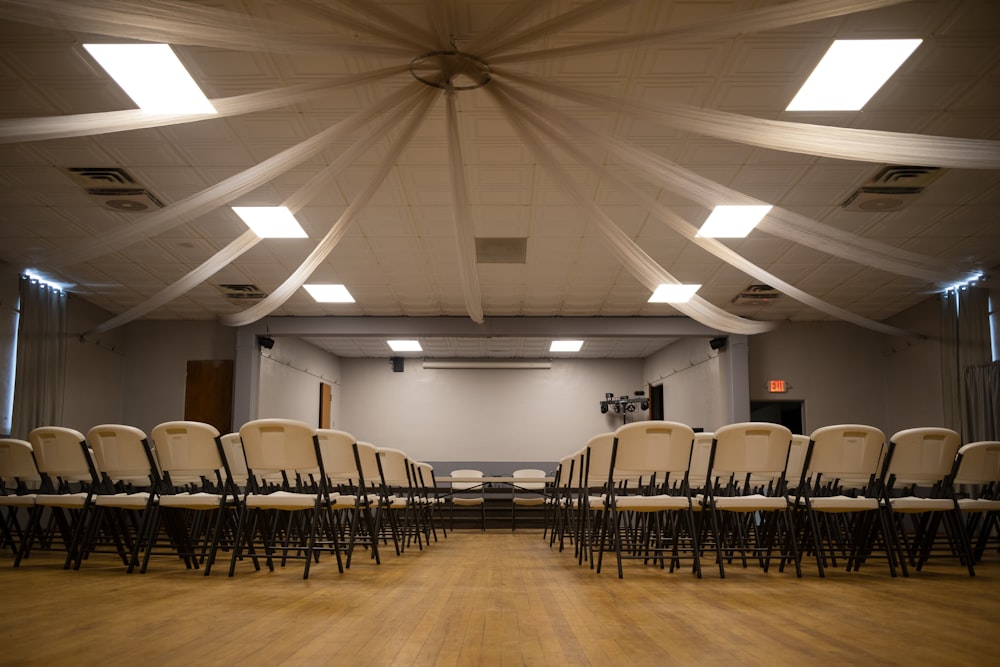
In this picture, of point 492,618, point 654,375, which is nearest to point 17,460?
point 492,618

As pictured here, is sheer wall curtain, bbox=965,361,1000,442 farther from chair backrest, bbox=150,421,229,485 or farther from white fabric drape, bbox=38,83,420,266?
chair backrest, bbox=150,421,229,485

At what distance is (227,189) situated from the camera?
18.5 feet

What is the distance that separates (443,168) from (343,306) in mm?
5758

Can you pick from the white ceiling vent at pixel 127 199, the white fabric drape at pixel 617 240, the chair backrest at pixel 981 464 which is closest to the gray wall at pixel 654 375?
the white ceiling vent at pixel 127 199

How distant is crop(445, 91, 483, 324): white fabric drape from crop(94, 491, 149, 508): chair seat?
296 centimetres

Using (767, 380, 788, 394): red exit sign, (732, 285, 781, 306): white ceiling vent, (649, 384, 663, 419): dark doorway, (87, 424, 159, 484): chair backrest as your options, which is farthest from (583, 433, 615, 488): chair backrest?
(649, 384, 663, 419): dark doorway

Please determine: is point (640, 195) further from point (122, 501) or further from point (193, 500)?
point (122, 501)

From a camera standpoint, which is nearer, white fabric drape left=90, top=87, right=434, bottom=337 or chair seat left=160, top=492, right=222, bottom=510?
chair seat left=160, top=492, right=222, bottom=510

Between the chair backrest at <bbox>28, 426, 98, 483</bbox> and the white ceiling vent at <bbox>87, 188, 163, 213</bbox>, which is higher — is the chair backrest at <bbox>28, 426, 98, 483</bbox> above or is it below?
below

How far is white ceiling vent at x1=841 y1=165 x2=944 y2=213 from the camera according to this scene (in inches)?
272

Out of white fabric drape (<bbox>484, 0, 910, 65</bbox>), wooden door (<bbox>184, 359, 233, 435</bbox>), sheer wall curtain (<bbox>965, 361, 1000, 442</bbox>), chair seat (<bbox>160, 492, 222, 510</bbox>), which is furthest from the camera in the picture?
wooden door (<bbox>184, 359, 233, 435</bbox>)

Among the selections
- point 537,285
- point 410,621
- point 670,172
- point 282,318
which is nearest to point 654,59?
point 670,172

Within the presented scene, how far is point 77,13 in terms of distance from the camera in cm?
373

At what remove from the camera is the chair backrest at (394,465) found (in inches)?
276
